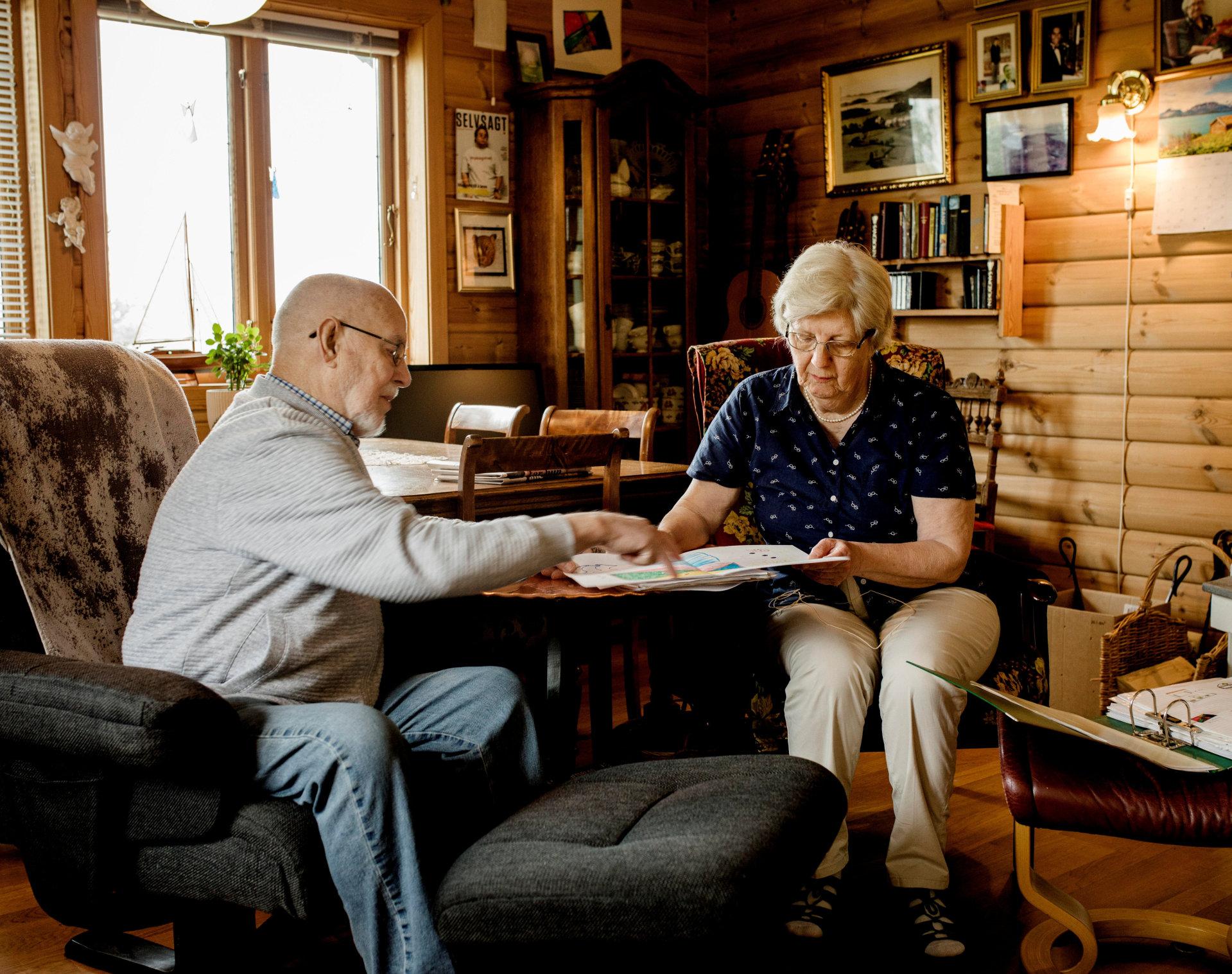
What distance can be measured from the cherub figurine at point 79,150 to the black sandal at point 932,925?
3.50 meters

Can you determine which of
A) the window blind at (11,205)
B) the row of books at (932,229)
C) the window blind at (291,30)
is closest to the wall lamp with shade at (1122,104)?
the row of books at (932,229)

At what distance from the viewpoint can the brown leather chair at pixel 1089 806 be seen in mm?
1685

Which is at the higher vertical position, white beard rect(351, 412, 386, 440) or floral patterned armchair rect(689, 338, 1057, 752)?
white beard rect(351, 412, 386, 440)

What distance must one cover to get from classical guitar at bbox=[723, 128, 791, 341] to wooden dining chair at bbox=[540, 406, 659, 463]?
167 cm

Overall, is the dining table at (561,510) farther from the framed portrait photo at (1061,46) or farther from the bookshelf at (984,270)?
the framed portrait photo at (1061,46)

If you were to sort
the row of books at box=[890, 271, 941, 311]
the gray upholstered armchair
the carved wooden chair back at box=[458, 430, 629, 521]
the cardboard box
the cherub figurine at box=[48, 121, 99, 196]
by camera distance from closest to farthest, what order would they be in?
1. the gray upholstered armchair
2. the carved wooden chair back at box=[458, 430, 629, 521]
3. the cardboard box
4. the cherub figurine at box=[48, 121, 99, 196]
5. the row of books at box=[890, 271, 941, 311]

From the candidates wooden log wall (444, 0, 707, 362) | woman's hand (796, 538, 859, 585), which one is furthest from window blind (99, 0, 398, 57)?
woman's hand (796, 538, 859, 585)

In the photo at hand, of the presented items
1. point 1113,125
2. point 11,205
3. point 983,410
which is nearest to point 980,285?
point 983,410

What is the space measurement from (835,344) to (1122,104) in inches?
90.2

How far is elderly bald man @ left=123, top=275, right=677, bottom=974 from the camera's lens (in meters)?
1.34

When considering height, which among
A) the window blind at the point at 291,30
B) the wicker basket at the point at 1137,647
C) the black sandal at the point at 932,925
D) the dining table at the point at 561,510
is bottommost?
the black sandal at the point at 932,925

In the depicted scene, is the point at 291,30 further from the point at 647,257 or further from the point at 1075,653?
the point at 1075,653

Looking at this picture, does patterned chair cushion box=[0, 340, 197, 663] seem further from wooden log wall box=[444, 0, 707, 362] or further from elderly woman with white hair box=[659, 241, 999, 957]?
wooden log wall box=[444, 0, 707, 362]

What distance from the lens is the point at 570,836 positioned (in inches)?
52.7
